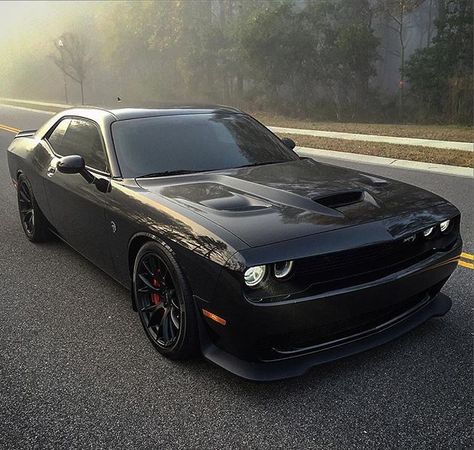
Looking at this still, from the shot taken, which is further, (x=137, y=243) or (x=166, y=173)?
(x=166, y=173)

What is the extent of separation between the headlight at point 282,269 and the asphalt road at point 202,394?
0.66 m

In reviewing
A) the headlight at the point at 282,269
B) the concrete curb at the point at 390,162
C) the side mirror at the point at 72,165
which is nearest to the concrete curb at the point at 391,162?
the concrete curb at the point at 390,162

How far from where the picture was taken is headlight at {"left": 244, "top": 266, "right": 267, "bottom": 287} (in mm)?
2477

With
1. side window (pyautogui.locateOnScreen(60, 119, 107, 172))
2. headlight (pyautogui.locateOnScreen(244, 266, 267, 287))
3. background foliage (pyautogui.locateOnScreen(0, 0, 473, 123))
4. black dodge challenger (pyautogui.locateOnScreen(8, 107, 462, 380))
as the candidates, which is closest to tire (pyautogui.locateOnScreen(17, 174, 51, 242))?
side window (pyautogui.locateOnScreen(60, 119, 107, 172))

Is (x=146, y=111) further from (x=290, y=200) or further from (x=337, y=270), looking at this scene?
(x=337, y=270)

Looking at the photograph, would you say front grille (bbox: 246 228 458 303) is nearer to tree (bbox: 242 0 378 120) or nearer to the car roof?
the car roof

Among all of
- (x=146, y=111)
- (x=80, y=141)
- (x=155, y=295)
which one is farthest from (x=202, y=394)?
(x=80, y=141)

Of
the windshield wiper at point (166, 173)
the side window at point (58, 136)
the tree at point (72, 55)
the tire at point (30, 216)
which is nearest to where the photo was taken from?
the windshield wiper at point (166, 173)

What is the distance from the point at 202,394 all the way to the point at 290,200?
1.16 m

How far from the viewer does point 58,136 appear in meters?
4.73

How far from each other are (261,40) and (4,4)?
32.6m

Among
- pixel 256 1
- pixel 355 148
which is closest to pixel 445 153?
pixel 355 148

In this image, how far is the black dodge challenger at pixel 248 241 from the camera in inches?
99.0

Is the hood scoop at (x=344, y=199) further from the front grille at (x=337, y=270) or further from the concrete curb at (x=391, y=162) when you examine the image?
the concrete curb at (x=391, y=162)
